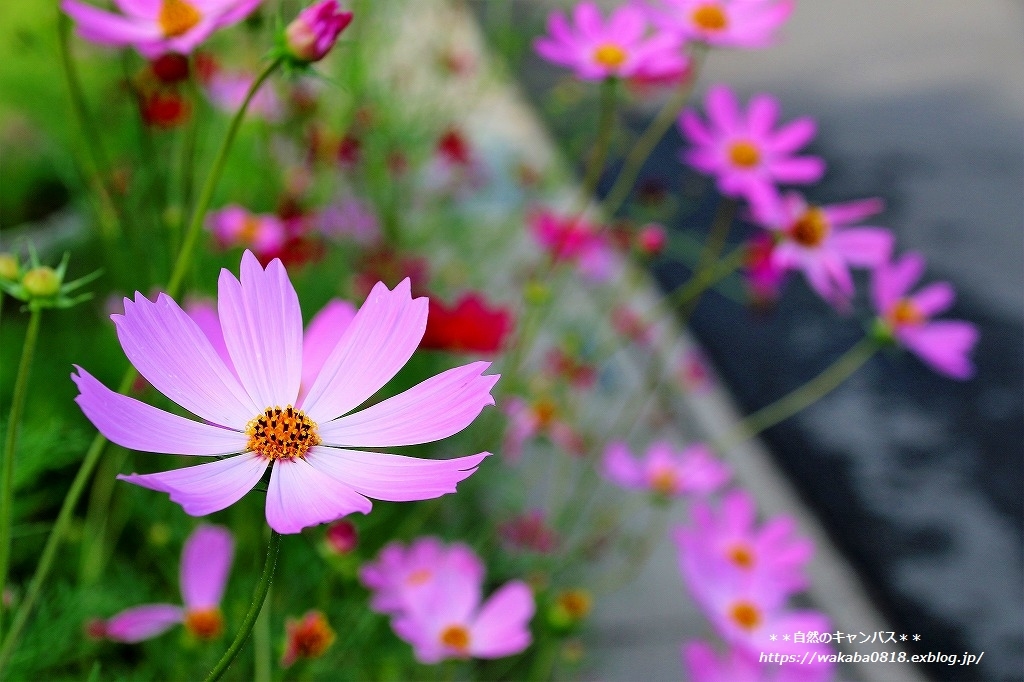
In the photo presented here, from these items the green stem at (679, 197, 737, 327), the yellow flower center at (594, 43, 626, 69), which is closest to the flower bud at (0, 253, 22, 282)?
the yellow flower center at (594, 43, 626, 69)

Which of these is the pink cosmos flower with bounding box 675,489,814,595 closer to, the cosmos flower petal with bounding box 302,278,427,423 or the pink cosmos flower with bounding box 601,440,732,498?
the pink cosmos flower with bounding box 601,440,732,498

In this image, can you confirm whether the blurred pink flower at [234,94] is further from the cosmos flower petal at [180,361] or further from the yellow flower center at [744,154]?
the cosmos flower petal at [180,361]

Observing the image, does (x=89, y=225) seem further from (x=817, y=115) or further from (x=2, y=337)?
(x=817, y=115)

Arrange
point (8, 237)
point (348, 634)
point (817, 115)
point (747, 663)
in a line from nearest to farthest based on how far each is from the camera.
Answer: point (747, 663)
point (348, 634)
point (8, 237)
point (817, 115)

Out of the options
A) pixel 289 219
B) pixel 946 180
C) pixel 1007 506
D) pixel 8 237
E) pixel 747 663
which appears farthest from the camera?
pixel 946 180

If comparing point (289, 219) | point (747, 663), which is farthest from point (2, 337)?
point (747, 663)

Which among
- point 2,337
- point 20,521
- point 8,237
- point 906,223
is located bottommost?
point 20,521

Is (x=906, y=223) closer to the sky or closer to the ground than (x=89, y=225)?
closer to the sky
